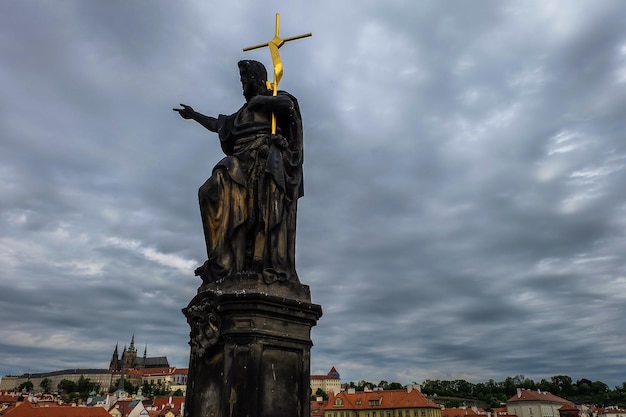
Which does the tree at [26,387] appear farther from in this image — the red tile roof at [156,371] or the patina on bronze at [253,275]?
the patina on bronze at [253,275]

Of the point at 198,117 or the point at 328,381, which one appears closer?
the point at 198,117

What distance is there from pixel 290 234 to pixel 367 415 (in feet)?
232

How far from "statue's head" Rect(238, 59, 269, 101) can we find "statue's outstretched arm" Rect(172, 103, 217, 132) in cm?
67

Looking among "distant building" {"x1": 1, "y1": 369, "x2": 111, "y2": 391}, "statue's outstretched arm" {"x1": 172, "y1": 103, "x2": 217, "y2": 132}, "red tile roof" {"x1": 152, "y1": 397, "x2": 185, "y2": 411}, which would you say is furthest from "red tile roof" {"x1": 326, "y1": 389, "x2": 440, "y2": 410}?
"distant building" {"x1": 1, "y1": 369, "x2": 111, "y2": 391}

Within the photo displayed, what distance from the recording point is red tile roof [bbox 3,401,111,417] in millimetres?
60406

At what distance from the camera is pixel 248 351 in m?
5.28

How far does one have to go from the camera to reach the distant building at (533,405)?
92875 millimetres

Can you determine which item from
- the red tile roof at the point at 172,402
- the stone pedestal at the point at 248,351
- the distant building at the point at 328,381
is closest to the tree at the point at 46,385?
the distant building at the point at 328,381

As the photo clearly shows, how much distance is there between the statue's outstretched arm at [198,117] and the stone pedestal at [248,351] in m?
2.63

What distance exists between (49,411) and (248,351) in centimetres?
7178

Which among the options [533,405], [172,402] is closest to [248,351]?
[172,402]

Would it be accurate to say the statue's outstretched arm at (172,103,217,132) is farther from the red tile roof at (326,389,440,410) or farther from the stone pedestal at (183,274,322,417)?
the red tile roof at (326,389,440,410)

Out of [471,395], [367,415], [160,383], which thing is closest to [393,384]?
[471,395]

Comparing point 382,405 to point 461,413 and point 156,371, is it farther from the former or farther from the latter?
point 156,371
